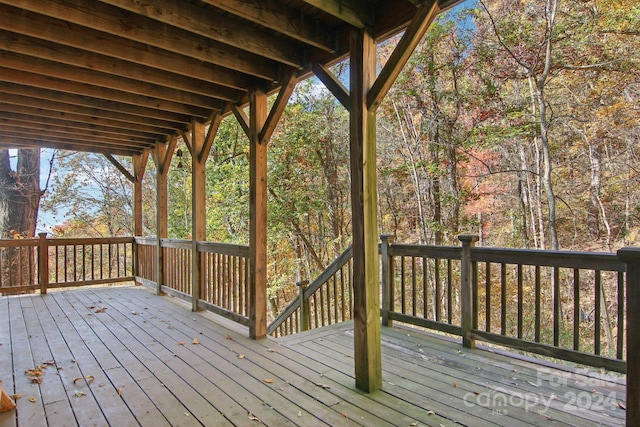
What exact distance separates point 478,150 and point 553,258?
5225mm

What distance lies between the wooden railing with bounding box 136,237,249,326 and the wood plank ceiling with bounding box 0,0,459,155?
1802 mm

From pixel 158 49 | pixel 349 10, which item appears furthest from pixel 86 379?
pixel 349 10

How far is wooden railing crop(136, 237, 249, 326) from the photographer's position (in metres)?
4.14

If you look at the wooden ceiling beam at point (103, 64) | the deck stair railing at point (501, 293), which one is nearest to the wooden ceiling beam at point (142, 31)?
the wooden ceiling beam at point (103, 64)

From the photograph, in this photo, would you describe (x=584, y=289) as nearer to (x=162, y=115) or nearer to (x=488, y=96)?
(x=488, y=96)

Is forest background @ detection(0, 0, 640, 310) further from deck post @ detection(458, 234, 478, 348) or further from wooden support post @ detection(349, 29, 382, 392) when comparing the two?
wooden support post @ detection(349, 29, 382, 392)

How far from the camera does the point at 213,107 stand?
440 centimetres

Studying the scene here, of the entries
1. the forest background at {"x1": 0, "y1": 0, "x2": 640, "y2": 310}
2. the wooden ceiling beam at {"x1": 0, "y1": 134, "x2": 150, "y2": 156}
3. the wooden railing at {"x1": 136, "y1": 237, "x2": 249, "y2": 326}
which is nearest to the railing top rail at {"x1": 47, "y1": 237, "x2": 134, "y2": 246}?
the wooden railing at {"x1": 136, "y1": 237, "x2": 249, "y2": 326}

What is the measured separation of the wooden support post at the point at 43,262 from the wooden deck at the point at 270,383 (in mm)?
2214

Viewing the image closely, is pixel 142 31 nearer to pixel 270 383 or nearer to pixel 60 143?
pixel 270 383

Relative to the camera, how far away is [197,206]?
4980 millimetres

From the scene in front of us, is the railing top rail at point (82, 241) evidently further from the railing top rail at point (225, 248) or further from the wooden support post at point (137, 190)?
the railing top rail at point (225, 248)

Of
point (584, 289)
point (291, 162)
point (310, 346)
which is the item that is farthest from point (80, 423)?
point (584, 289)

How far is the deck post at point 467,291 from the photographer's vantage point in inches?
127
